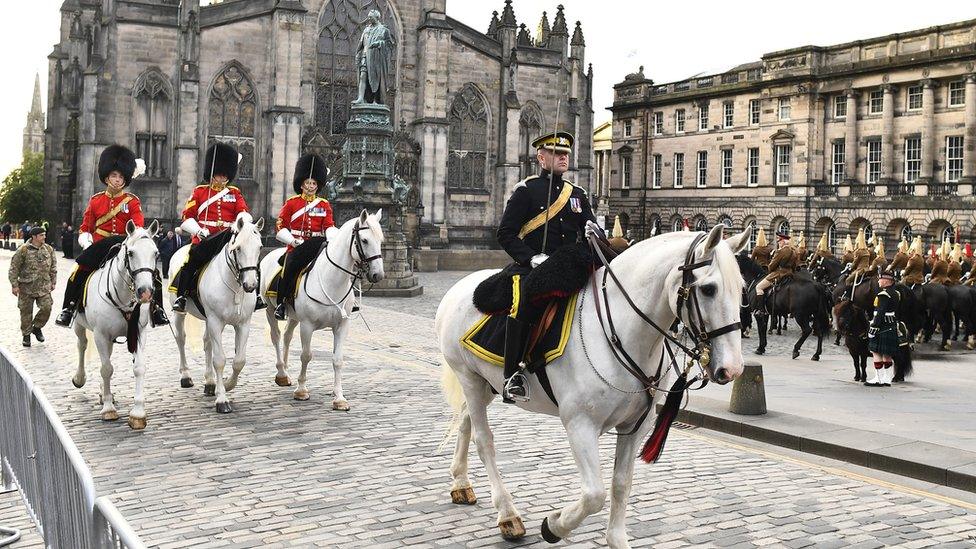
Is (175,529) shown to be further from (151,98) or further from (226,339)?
(151,98)

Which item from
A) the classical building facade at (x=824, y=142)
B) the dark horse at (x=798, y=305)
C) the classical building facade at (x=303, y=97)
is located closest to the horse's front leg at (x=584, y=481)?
the dark horse at (x=798, y=305)

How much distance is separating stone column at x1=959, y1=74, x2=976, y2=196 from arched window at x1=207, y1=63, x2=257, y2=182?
38168 millimetres

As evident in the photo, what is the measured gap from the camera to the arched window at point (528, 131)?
5259 cm

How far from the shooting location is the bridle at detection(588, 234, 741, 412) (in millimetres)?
5344

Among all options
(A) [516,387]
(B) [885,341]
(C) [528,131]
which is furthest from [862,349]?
(C) [528,131]

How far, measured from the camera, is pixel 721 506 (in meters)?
7.39

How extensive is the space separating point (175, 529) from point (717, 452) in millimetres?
5553

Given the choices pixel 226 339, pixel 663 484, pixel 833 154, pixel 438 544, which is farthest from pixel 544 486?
pixel 833 154

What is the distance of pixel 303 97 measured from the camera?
47781 mm

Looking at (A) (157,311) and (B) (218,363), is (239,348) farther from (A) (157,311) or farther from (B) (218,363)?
(A) (157,311)

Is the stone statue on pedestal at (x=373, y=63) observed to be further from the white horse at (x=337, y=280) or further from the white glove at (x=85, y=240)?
the white glove at (x=85, y=240)

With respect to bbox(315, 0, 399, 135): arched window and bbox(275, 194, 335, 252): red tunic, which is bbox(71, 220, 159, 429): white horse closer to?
bbox(275, 194, 335, 252): red tunic

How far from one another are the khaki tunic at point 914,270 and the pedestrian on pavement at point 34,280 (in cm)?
1853

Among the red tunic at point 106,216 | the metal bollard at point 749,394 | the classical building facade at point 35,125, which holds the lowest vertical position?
the metal bollard at point 749,394
